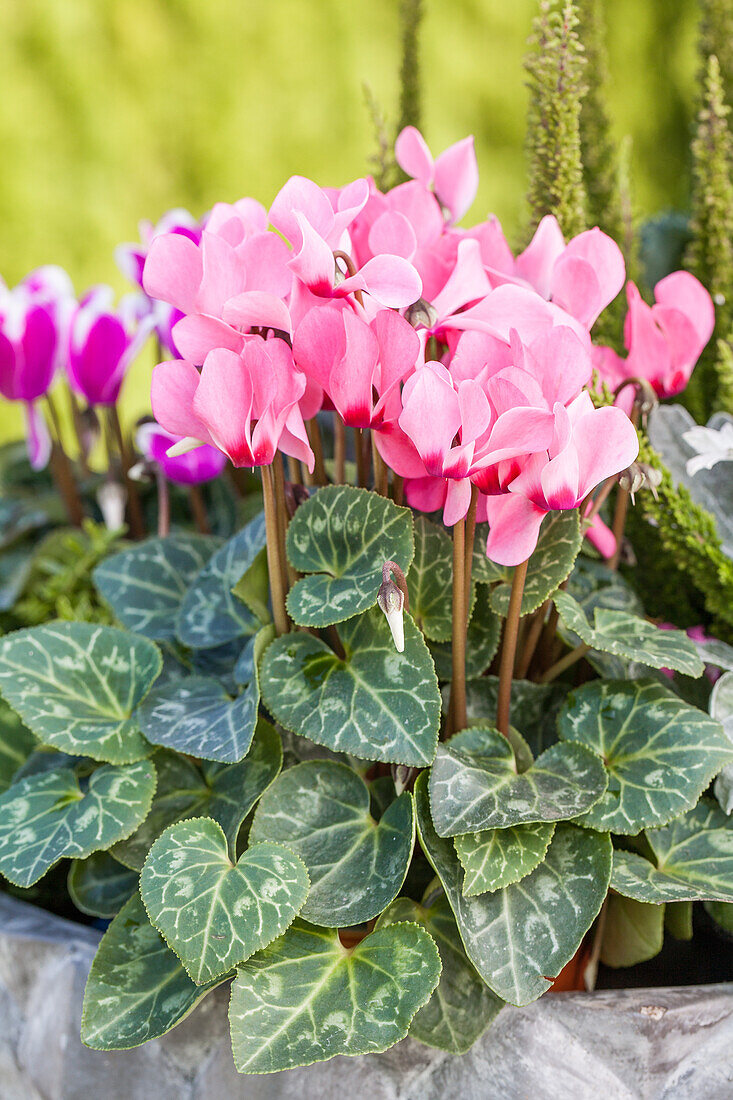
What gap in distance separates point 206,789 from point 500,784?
7.1 inches

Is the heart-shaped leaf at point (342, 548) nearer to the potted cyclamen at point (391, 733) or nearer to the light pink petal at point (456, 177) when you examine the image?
the potted cyclamen at point (391, 733)

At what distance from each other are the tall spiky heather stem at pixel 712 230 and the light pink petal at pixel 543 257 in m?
Result: 0.28

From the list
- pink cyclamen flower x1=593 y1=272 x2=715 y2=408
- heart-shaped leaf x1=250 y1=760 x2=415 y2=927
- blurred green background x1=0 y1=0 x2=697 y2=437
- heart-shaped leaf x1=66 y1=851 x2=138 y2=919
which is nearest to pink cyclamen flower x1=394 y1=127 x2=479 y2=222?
pink cyclamen flower x1=593 y1=272 x2=715 y2=408

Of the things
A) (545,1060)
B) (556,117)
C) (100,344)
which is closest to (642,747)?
(545,1060)

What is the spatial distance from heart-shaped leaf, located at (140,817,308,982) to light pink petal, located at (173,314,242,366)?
0.75ft

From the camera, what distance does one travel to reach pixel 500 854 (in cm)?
46

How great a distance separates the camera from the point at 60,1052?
518 millimetres

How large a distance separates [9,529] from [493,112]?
1.14m

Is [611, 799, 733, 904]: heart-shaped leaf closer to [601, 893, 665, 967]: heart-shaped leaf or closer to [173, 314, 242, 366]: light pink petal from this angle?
[601, 893, 665, 967]: heart-shaped leaf

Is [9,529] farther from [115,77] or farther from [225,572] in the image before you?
[115,77]

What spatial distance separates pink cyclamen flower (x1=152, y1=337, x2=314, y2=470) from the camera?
0.41 m

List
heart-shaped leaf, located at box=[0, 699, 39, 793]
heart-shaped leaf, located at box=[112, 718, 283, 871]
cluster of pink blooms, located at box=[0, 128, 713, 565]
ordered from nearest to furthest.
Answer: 1. cluster of pink blooms, located at box=[0, 128, 713, 565]
2. heart-shaped leaf, located at box=[112, 718, 283, 871]
3. heart-shaped leaf, located at box=[0, 699, 39, 793]

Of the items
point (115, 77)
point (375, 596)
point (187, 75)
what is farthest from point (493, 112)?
point (375, 596)

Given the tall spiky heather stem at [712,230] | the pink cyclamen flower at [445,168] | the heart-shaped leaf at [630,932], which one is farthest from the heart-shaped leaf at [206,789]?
the tall spiky heather stem at [712,230]
